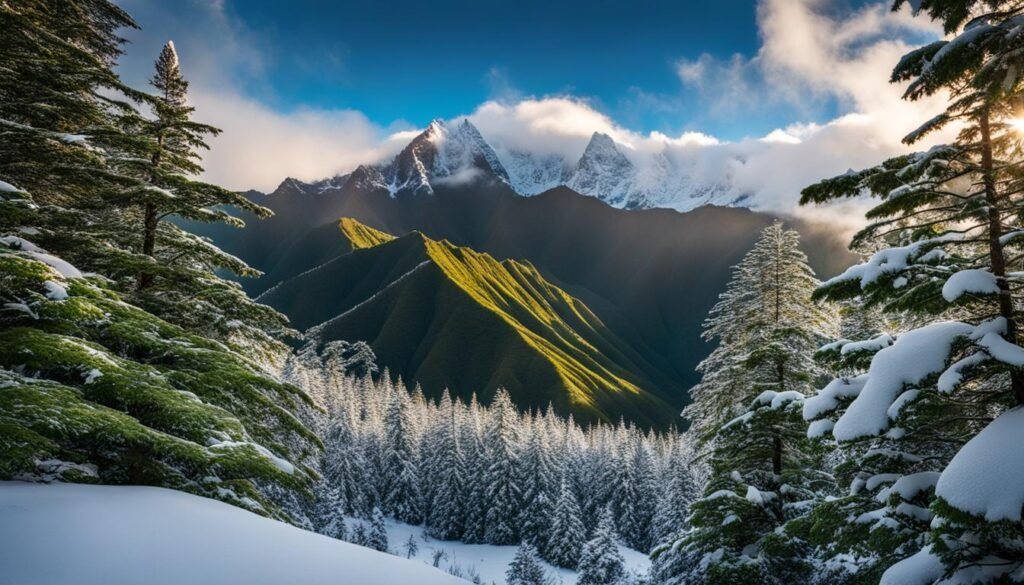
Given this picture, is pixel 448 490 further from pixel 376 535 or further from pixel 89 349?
pixel 89 349

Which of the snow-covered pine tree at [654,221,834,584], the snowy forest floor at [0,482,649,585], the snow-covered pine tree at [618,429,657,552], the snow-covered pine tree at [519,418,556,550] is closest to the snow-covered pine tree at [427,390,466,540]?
the snow-covered pine tree at [519,418,556,550]

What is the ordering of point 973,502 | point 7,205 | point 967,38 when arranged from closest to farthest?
point 973,502 < point 967,38 < point 7,205

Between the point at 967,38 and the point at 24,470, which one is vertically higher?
the point at 967,38

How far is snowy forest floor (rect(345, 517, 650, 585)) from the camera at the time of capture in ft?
145

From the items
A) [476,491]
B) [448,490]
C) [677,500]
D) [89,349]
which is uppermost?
[89,349]

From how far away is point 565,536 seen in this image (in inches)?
1821

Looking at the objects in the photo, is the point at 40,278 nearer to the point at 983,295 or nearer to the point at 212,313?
the point at 212,313

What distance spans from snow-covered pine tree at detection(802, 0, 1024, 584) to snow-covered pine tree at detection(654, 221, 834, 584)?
12.9ft

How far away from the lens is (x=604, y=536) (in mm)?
32469

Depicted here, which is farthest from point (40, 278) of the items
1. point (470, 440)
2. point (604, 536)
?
point (470, 440)

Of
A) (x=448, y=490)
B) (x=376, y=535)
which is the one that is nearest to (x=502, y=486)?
(x=448, y=490)

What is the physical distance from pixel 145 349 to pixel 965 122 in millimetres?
12101

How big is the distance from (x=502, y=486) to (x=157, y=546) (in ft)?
170

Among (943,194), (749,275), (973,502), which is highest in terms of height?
(749,275)
